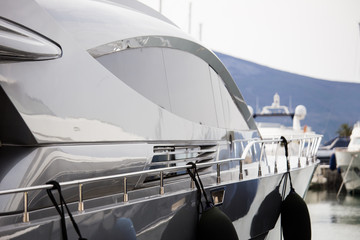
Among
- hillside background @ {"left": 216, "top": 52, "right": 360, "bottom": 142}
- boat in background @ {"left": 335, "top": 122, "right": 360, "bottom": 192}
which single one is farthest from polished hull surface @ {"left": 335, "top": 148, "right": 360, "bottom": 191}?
hillside background @ {"left": 216, "top": 52, "right": 360, "bottom": 142}

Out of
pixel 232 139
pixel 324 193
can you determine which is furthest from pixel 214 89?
pixel 324 193

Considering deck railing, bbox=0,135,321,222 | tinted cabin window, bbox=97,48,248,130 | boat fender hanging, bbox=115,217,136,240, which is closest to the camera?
deck railing, bbox=0,135,321,222

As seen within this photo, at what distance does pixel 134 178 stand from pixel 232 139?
6.53ft

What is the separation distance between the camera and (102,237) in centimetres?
310

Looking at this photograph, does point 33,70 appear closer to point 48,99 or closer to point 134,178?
point 48,99

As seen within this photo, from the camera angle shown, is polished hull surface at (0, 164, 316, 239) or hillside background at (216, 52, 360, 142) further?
hillside background at (216, 52, 360, 142)

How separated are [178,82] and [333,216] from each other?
1006cm

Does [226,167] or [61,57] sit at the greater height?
[61,57]

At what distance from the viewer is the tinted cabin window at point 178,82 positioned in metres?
3.96

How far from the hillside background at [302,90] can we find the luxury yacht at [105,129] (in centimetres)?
11701

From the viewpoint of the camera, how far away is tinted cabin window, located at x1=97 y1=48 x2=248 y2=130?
396cm

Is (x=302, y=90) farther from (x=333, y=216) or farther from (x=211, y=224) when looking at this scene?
(x=211, y=224)

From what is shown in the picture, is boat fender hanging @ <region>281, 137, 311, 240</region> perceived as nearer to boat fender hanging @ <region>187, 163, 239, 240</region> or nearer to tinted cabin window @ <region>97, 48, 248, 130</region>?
tinted cabin window @ <region>97, 48, 248, 130</region>

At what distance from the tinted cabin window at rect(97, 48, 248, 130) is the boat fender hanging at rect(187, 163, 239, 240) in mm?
722
